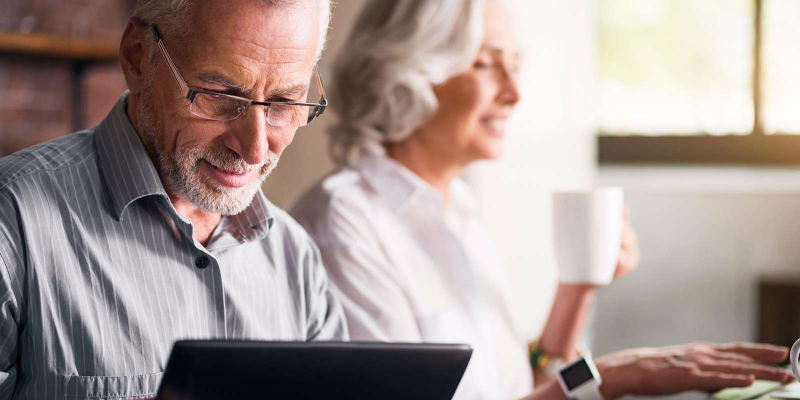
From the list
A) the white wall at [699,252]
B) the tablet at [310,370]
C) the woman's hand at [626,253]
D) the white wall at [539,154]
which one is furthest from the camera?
the white wall at [699,252]

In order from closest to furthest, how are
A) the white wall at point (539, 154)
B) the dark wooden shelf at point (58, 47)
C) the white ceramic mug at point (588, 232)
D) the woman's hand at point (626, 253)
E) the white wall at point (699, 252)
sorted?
the white ceramic mug at point (588, 232)
the woman's hand at point (626, 253)
the dark wooden shelf at point (58, 47)
the white wall at point (539, 154)
the white wall at point (699, 252)

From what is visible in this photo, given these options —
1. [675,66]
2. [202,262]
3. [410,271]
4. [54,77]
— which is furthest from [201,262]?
[675,66]

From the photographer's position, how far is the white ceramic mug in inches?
57.6

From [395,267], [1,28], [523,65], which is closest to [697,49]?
[523,65]

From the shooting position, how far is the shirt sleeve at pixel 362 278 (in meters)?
1.47

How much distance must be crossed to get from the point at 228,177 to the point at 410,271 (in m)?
0.65

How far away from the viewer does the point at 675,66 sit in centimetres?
299

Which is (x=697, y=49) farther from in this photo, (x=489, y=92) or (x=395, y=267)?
(x=395, y=267)

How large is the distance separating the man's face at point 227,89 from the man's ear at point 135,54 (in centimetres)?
2

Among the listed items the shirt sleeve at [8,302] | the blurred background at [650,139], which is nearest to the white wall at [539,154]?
the blurred background at [650,139]

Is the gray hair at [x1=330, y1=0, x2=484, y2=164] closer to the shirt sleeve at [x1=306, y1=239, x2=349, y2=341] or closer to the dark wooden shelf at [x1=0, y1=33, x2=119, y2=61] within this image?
the shirt sleeve at [x1=306, y1=239, x2=349, y2=341]

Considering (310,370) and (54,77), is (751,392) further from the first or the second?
(54,77)

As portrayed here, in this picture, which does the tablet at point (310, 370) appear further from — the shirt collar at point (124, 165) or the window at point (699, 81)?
the window at point (699, 81)

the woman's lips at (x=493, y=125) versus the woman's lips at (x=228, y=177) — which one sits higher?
the woman's lips at (x=493, y=125)
